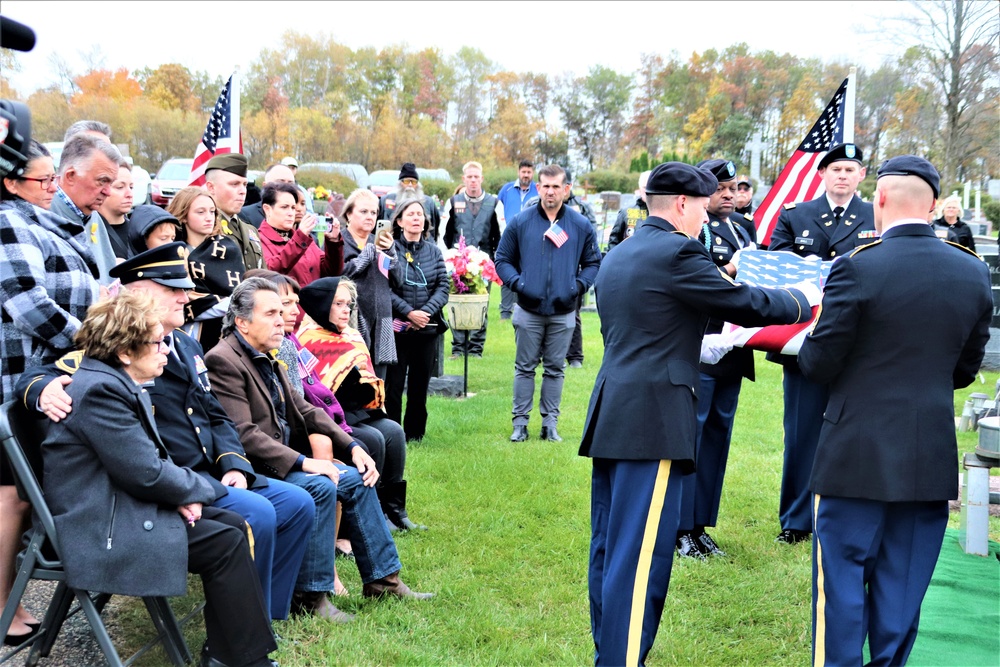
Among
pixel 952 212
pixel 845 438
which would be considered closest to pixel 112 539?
pixel 845 438

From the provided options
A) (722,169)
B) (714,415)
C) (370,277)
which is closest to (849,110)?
(722,169)

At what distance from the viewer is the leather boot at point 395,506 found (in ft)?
19.7

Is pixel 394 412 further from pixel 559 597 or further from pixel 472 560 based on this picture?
pixel 559 597

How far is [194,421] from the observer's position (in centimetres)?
431

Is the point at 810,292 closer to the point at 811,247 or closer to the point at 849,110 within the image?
the point at 811,247

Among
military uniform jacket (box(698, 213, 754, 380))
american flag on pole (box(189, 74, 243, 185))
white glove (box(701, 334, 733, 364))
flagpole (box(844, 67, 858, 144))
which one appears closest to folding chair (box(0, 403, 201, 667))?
white glove (box(701, 334, 733, 364))

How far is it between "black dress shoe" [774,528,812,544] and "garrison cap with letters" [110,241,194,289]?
4008 millimetres

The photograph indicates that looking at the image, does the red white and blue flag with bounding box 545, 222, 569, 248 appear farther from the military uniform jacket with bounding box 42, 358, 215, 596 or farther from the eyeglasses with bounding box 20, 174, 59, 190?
the military uniform jacket with bounding box 42, 358, 215, 596

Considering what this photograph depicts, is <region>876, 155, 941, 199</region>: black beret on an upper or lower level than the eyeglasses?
upper

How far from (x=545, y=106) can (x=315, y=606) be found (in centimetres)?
6334

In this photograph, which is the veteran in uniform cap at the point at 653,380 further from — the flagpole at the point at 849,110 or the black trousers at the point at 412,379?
Result: the flagpole at the point at 849,110

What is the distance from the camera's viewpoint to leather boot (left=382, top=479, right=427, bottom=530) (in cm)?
599

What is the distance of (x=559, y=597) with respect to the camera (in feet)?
16.4

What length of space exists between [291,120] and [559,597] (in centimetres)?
4092
